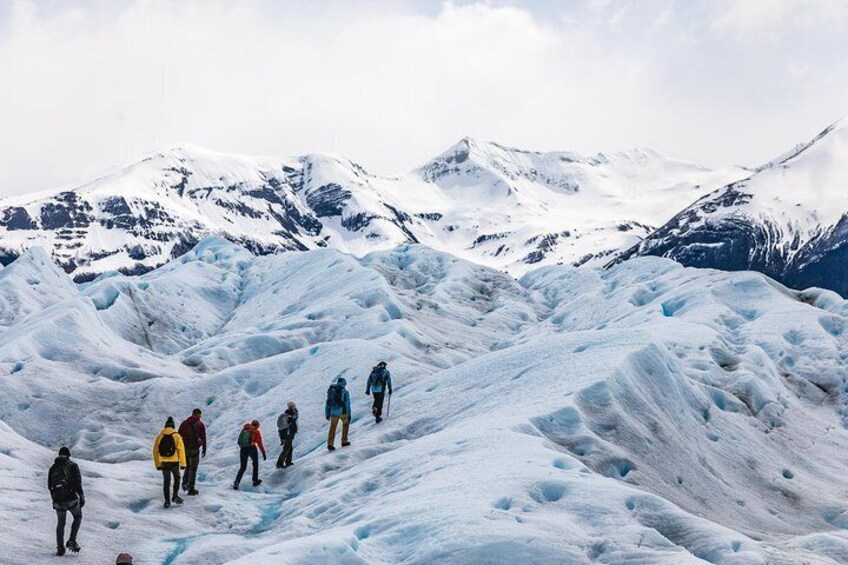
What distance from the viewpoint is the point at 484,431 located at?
2228cm

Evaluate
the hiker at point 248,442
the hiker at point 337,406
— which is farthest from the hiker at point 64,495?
the hiker at point 337,406

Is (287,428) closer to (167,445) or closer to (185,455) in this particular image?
(185,455)

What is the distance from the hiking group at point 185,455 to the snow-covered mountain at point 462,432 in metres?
0.54

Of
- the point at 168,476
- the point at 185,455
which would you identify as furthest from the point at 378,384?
the point at 168,476

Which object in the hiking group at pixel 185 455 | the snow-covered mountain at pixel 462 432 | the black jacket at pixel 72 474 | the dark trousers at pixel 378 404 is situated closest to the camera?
the snow-covered mountain at pixel 462 432

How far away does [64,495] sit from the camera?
16547 millimetres

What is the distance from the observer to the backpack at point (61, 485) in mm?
16516

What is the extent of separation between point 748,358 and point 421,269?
52.7 meters

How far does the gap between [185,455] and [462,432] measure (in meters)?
7.96

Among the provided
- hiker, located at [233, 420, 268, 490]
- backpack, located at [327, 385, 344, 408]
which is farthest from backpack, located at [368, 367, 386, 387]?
hiker, located at [233, 420, 268, 490]

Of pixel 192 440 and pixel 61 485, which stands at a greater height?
pixel 61 485

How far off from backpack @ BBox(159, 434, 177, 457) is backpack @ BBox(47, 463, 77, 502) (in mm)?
3641

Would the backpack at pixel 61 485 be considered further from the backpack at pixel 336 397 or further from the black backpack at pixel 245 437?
the backpack at pixel 336 397

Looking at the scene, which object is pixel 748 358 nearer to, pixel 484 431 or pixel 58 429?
pixel 484 431
